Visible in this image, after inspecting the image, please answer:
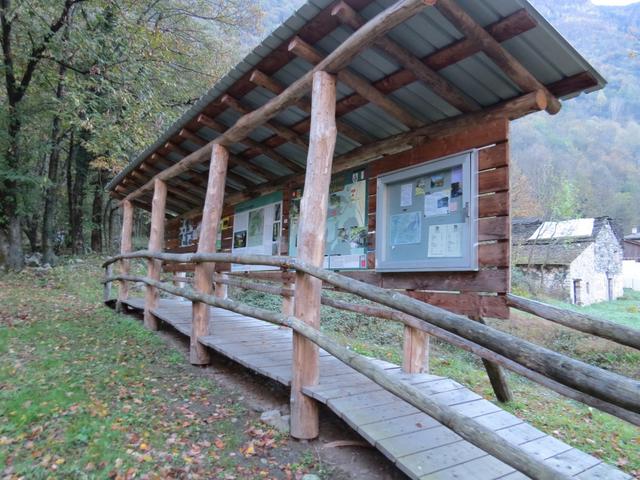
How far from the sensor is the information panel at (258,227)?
5.74 meters

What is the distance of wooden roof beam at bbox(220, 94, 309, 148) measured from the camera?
432 centimetres

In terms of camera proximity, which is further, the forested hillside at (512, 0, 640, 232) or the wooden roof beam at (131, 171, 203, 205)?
the forested hillside at (512, 0, 640, 232)

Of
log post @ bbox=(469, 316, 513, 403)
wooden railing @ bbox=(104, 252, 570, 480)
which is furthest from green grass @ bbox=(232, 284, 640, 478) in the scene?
wooden railing @ bbox=(104, 252, 570, 480)

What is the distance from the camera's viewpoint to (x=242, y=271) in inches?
239

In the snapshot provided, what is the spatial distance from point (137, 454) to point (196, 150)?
427 cm

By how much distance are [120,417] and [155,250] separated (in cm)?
373

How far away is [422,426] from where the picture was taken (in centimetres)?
265

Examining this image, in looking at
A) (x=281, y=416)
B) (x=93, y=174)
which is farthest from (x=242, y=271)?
(x=93, y=174)

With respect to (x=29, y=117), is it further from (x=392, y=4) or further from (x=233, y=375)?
(x=392, y=4)

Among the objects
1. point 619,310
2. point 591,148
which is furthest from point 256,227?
point 591,148

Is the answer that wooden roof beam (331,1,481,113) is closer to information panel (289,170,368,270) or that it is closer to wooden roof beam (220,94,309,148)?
information panel (289,170,368,270)

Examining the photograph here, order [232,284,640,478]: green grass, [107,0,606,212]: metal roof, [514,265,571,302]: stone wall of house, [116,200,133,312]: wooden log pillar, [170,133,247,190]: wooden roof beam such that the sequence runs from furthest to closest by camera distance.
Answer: [514,265,571,302]: stone wall of house < [116,200,133,312]: wooden log pillar < [170,133,247,190]: wooden roof beam < [232,284,640,478]: green grass < [107,0,606,212]: metal roof

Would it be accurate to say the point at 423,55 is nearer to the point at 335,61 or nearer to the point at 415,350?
the point at 335,61

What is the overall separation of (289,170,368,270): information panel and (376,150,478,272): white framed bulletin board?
0.28m
